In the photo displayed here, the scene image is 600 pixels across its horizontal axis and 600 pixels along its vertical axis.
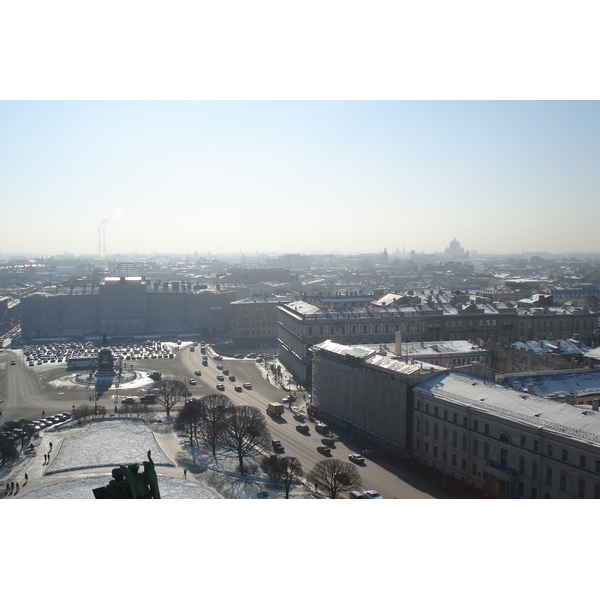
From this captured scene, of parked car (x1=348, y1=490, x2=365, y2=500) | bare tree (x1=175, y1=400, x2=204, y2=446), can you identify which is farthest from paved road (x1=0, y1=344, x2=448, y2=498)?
bare tree (x1=175, y1=400, x2=204, y2=446)

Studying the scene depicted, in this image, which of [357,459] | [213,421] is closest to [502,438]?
[357,459]

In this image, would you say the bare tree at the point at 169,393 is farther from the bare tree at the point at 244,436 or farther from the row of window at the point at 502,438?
the row of window at the point at 502,438

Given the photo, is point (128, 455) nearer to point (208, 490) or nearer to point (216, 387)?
point (208, 490)

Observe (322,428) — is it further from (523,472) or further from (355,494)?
(523,472)

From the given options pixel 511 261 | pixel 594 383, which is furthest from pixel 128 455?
pixel 511 261

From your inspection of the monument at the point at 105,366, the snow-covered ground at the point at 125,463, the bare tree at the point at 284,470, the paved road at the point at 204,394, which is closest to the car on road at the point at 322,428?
the paved road at the point at 204,394

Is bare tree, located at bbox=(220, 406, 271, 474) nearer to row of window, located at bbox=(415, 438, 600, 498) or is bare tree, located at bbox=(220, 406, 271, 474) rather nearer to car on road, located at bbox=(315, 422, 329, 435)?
car on road, located at bbox=(315, 422, 329, 435)
